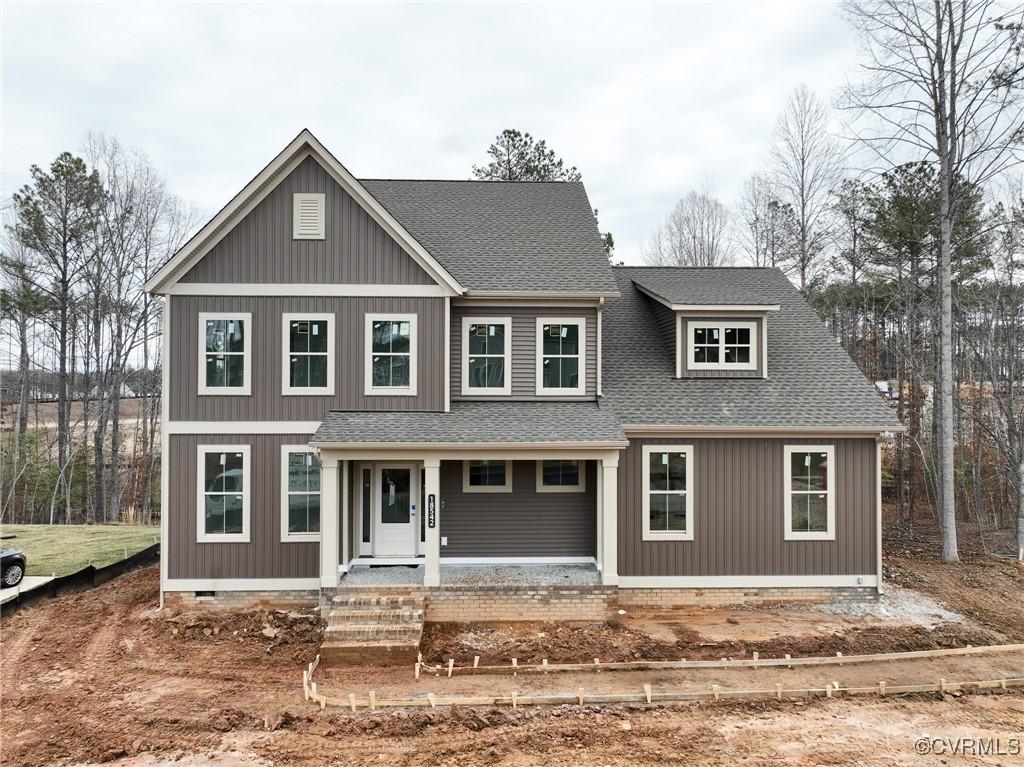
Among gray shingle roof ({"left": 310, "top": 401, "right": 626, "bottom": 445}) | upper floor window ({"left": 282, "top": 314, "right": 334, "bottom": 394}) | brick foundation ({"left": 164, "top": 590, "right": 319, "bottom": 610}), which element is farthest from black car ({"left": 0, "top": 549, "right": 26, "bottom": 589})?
gray shingle roof ({"left": 310, "top": 401, "right": 626, "bottom": 445})

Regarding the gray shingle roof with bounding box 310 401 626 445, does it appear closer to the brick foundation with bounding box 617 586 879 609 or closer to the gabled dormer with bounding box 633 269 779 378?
the gabled dormer with bounding box 633 269 779 378

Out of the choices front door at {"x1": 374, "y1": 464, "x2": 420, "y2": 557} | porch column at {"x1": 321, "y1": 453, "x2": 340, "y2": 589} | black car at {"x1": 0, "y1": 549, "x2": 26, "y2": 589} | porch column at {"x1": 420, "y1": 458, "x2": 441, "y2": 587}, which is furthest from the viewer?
black car at {"x1": 0, "y1": 549, "x2": 26, "y2": 589}

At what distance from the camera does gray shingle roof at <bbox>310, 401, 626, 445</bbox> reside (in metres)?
10.0

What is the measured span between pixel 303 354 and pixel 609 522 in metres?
6.78

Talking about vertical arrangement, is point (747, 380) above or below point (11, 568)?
above

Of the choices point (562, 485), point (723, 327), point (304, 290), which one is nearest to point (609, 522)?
point (562, 485)

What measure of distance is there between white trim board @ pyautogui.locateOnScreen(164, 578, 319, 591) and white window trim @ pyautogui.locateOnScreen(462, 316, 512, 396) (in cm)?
502

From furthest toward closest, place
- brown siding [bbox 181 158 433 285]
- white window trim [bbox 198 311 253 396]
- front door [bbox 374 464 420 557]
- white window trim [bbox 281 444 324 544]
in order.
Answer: front door [bbox 374 464 420 557] < brown siding [bbox 181 158 433 285] < white window trim [bbox 198 311 253 396] < white window trim [bbox 281 444 324 544]

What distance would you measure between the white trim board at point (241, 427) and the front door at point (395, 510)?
170 centimetres

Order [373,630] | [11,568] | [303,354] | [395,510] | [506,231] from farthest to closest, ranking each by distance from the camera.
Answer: [506,231] < [11,568] < [395,510] < [303,354] < [373,630]

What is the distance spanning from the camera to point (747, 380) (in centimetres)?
1215

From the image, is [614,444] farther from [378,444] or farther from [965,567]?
[965,567]

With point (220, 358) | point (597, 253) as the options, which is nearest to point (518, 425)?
point (597, 253)

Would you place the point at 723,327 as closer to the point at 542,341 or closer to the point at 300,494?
the point at 542,341
